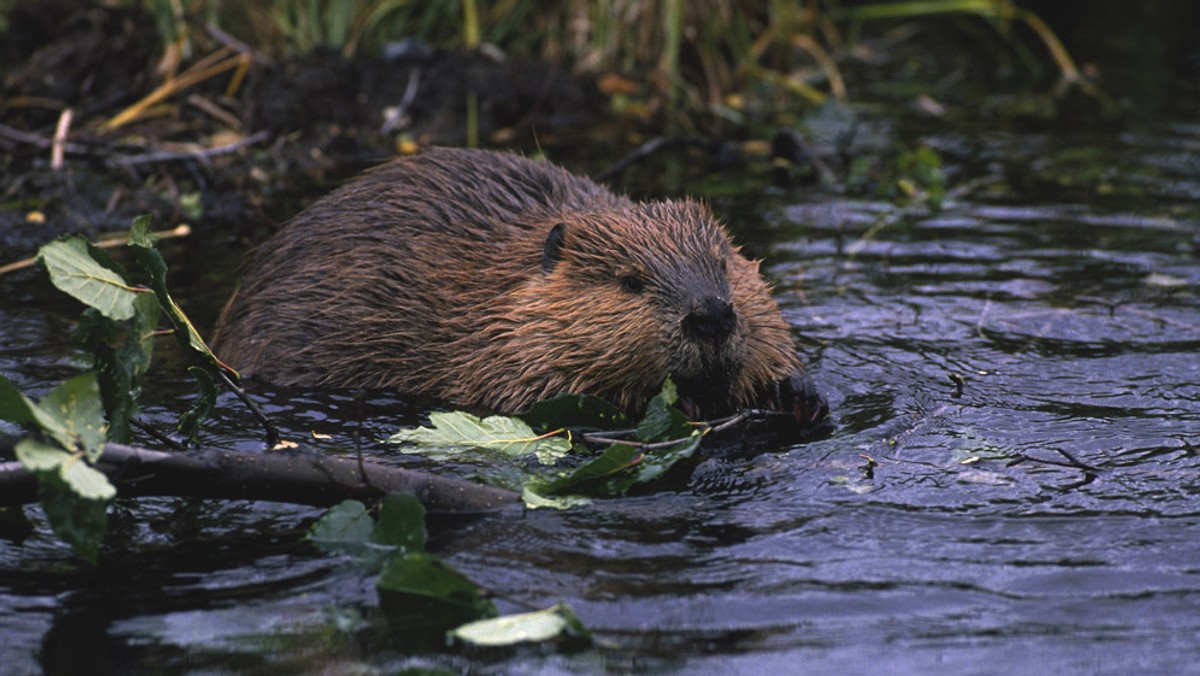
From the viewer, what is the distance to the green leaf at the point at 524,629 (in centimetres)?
280

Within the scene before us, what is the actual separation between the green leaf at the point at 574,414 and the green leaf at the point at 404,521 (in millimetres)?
839

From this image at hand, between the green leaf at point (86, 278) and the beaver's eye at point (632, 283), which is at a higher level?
the green leaf at point (86, 278)

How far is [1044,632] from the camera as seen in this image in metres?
2.96

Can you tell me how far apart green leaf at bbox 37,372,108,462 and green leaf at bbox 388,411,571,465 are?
1052 mm

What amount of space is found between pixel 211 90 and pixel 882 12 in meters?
4.15

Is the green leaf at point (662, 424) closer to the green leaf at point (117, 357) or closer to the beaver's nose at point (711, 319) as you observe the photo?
the beaver's nose at point (711, 319)

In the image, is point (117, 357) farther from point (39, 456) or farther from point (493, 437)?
point (493, 437)

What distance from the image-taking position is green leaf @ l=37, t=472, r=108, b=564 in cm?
296

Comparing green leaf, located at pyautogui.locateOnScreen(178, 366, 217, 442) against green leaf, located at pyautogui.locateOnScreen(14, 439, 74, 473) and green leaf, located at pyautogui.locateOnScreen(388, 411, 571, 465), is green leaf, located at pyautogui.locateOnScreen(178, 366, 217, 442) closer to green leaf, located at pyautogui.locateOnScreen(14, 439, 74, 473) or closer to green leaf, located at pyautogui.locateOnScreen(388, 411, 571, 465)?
green leaf, located at pyautogui.locateOnScreen(388, 411, 571, 465)

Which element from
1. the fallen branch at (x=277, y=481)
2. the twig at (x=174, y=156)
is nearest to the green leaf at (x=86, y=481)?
the fallen branch at (x=277, y=481)

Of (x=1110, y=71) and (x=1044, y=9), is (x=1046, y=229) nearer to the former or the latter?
(x=1110, y=71)

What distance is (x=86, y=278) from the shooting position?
3418mm

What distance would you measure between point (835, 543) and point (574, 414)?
3.01ft

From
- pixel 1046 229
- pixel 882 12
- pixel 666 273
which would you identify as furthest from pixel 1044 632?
pixel 882 12
